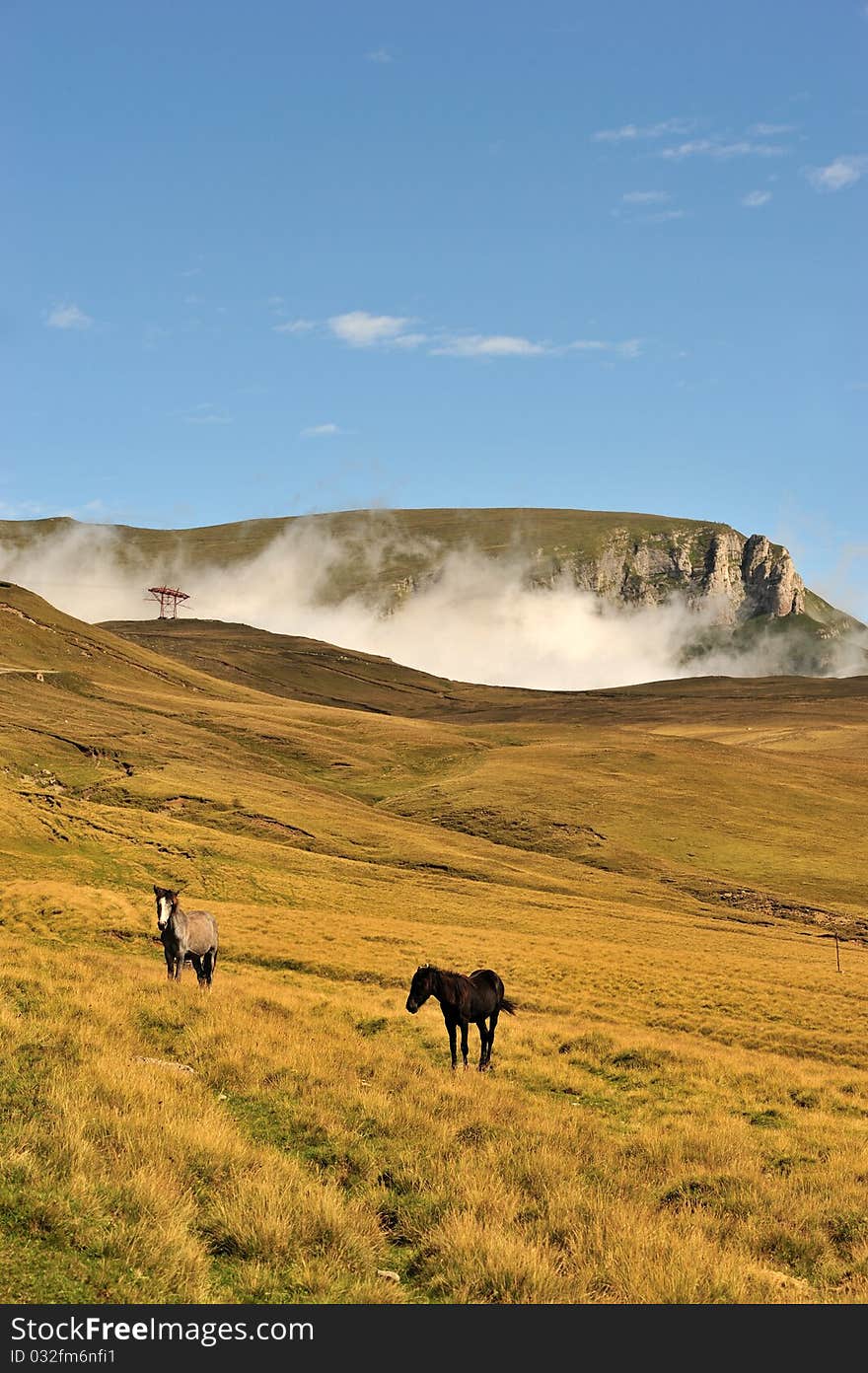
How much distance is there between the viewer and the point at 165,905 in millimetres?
23359

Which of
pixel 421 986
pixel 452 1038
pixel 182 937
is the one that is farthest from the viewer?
pixel 182 937

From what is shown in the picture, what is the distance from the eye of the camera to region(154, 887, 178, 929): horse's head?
918 inches

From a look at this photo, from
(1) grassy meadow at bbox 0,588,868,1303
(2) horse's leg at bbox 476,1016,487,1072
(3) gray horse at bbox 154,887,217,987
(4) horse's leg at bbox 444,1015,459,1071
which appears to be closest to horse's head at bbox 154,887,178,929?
(3) gray horse at bbox 154,887,217,987

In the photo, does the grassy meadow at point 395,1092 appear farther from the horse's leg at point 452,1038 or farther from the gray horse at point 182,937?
the gray horse at point 182,937

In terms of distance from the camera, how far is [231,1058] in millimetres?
15281

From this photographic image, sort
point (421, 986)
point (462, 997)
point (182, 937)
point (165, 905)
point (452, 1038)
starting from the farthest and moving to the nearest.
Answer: point (182, 937) < point (165, 905) < point (462, 997) < point (452, 1038) < point (421, 986)

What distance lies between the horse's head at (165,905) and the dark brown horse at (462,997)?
752 centimetres

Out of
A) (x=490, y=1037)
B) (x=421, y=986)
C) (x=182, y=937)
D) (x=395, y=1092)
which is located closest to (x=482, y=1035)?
(x=490, y=1037)

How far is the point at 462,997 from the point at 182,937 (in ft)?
28.3

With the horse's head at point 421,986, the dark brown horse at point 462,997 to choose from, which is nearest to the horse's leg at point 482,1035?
the dark brown horse at point 462,997

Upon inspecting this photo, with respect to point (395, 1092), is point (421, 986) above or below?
above

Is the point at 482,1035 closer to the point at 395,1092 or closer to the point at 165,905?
the point at 395,1092
